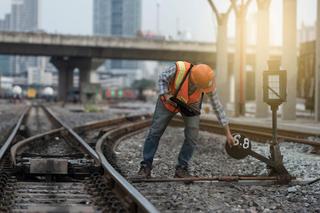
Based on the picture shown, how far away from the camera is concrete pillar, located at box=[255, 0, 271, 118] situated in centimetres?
3158

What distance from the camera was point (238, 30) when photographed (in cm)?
3434

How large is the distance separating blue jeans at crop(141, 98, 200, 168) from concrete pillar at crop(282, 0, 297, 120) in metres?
19.2

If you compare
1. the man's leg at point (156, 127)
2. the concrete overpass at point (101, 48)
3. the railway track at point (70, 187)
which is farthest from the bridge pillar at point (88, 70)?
the man's leg at point (156, 127)

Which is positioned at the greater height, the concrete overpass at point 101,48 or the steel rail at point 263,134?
the concrete overpass at point 101,48

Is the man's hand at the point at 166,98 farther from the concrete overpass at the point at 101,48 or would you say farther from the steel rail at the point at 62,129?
the concrete overpass at the point at 101,48

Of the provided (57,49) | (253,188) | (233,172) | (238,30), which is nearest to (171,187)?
(253,188)

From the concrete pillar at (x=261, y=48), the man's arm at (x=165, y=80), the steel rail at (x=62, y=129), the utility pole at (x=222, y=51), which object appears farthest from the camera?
the utility pole at (x=222, y=51)

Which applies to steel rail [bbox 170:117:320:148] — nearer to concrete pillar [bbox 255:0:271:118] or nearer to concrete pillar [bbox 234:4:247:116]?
concrete pillar [bbox 255:0:271:118]

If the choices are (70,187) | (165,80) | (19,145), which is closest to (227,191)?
(165,80)

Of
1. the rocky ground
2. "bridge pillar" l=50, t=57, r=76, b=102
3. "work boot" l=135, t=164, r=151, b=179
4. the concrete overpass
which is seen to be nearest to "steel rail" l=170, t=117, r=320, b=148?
the rocky ground

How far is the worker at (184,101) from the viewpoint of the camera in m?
7.37

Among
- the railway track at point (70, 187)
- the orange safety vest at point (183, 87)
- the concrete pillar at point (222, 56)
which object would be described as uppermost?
the concrete pillar at point (222, 56)

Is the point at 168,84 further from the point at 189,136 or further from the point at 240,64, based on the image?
the point at 240,64

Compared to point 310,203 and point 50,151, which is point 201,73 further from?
point 50,151
